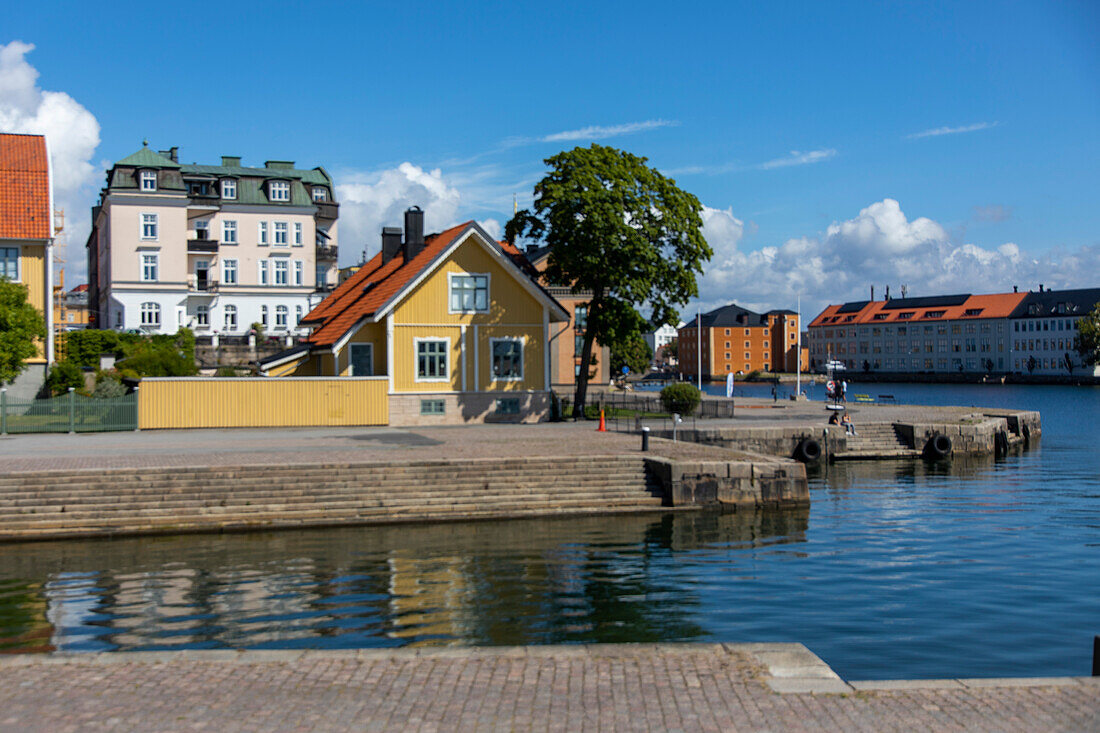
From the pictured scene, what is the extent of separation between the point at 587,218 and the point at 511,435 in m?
10.5

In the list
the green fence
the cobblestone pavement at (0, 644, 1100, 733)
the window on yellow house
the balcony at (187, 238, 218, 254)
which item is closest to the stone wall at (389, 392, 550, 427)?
the window on yellow house

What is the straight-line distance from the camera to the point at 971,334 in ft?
576

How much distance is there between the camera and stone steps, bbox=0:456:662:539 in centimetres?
2059

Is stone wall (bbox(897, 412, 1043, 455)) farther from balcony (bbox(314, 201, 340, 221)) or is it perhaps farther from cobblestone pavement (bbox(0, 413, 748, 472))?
balcony (bbox(314, 201, 340, 221))

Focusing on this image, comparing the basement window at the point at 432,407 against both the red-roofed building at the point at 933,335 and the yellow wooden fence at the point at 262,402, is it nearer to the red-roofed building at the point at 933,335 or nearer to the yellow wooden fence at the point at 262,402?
the yellow wooden fence at the point at 262,402

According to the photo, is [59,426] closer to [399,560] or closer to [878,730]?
[399,560]

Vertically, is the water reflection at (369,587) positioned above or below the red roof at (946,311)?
below

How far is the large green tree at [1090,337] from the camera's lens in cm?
14475

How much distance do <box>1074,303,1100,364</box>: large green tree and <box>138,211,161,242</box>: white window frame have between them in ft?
463

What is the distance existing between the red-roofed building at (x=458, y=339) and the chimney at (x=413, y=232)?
4020 millimetres

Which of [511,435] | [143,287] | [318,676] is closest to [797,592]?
[318,676]

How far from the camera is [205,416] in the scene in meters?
35.3

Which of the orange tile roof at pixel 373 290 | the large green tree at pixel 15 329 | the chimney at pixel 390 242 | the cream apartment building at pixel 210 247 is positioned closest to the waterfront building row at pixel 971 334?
the cream apartment building at pixel 210 247

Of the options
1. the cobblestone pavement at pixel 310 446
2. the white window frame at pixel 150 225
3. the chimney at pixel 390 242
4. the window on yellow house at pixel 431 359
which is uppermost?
the white window frame at pixel 150 225
